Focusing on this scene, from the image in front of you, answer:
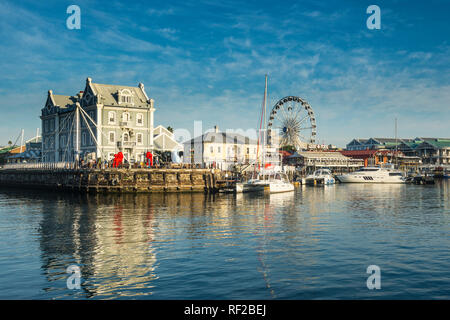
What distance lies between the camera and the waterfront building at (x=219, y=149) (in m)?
94.9

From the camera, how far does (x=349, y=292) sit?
50.4 ft

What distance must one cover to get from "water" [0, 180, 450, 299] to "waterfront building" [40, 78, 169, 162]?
38827 millimetres

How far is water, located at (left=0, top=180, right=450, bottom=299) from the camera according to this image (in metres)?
15.7

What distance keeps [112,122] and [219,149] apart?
30.0 metres

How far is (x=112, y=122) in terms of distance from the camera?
2960 inches

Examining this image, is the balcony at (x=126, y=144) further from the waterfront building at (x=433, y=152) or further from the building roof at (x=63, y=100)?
the waterfront building at (x=433, y=152)

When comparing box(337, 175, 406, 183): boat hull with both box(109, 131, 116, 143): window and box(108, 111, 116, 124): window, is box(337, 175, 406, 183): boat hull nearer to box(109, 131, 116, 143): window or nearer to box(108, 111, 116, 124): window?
box(109, 131, 116, 143): window

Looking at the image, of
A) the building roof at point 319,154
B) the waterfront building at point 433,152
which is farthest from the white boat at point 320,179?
the waterfront building at point 433,152

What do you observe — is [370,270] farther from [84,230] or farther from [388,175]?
[388,175]

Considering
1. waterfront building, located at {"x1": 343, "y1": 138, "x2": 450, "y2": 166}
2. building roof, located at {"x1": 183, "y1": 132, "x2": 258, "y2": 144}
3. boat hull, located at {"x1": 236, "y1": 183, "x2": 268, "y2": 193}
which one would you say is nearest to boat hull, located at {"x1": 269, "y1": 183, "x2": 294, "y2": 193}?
boat hull, located at {"x1": 236, "y1": 183, "x2": 268, "y2": 193}
